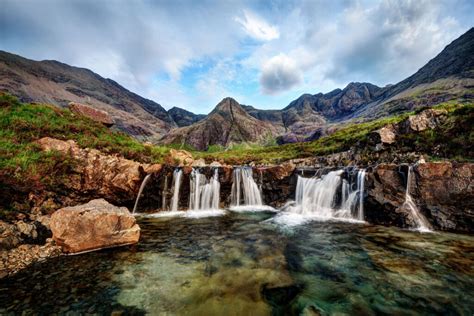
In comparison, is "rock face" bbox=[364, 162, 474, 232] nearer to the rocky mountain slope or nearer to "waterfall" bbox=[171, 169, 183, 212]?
"waterfall" bbox=[171, 169, 183, 212]

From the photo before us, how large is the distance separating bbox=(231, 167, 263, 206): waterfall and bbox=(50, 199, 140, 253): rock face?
959 centimetres

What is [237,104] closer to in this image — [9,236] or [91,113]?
[91,113]

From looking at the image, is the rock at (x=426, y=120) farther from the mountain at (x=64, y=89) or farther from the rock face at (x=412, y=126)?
the mountain at (x=64, y=89)

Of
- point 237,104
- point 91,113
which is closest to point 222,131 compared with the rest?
point 237,104

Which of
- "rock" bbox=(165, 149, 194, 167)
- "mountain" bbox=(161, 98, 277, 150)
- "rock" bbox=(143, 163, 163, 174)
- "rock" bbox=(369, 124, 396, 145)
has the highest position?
"mountain" bbox=(161, 98, 277, 150)

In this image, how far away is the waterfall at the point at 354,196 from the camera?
11.7 m

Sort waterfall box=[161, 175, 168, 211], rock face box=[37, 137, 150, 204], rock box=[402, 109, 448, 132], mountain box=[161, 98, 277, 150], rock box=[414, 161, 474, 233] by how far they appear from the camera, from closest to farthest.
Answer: rock box=[414, 161, 474, 233]
rock face box=[37, 137, 150, 204]
waterfall box=[161, 175, 168, 211]
rock box=[402, 109, 448, 132]
mountain box=[161, 98, 277, 150]

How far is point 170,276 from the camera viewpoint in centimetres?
580

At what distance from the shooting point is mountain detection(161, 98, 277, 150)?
111438mm

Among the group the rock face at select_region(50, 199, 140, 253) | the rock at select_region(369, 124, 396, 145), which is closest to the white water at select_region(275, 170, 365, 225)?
the rock face at select_region(50, 199, 140, 253)

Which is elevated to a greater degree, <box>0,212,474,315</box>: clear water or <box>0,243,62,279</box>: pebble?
<box>0,243,62,279</box>: pebble

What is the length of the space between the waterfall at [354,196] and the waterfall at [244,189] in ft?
20.7

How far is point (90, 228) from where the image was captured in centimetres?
727

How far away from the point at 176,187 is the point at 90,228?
8.29m
